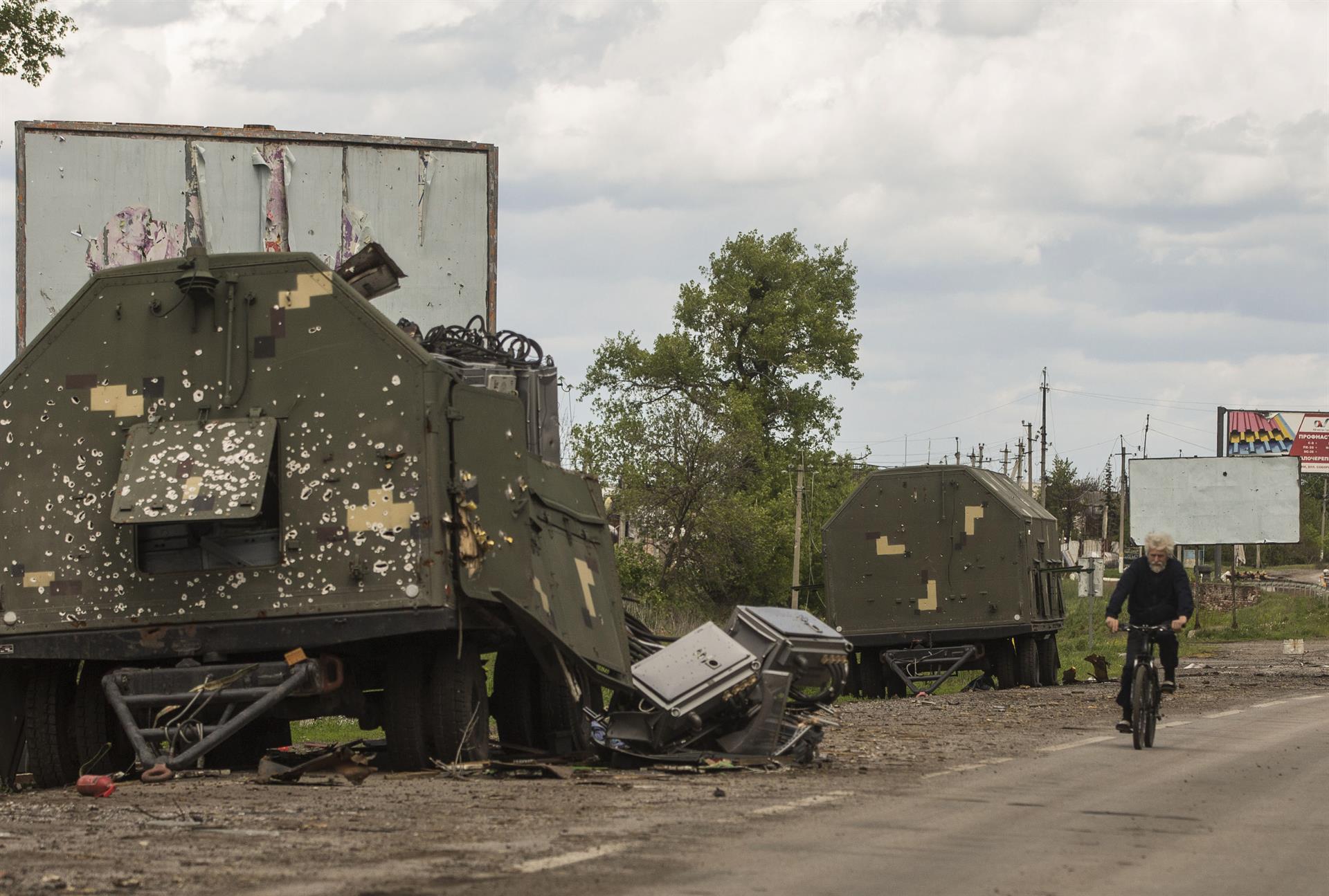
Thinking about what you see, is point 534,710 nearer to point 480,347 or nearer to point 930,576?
point 480,347

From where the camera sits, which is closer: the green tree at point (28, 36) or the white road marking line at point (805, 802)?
the white road marking line at point (805, 802)

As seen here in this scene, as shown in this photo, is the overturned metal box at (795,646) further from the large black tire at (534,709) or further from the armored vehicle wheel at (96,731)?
the armored vehicle wheel at (96,731)

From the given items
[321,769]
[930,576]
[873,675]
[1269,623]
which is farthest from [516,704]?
[1269,623]

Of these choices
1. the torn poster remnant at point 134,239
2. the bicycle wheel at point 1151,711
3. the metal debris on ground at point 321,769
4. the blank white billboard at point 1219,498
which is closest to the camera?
the metal debris on ground at point 321,769

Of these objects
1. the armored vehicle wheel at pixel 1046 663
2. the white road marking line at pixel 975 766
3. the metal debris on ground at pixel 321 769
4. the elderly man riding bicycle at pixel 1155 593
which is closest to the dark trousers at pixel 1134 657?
the elderly man riding bicycle at pixel 1155 593

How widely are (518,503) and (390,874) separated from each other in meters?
4.87

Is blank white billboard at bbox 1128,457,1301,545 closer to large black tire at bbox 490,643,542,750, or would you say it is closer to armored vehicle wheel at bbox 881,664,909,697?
armored vehicle wheel at bbox 881,664,909,697

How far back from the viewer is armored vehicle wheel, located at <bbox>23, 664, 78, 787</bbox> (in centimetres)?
1120

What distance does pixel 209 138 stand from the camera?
15.7 meters

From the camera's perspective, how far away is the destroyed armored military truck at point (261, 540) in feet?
34.6

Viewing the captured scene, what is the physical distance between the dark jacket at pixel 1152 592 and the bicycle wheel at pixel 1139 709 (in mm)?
868

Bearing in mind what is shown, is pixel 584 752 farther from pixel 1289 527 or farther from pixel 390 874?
pixel 1289 527

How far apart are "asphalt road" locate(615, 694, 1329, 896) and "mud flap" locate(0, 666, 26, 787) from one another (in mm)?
5076

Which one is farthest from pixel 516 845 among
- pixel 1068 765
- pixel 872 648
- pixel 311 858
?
pixel 872 648
